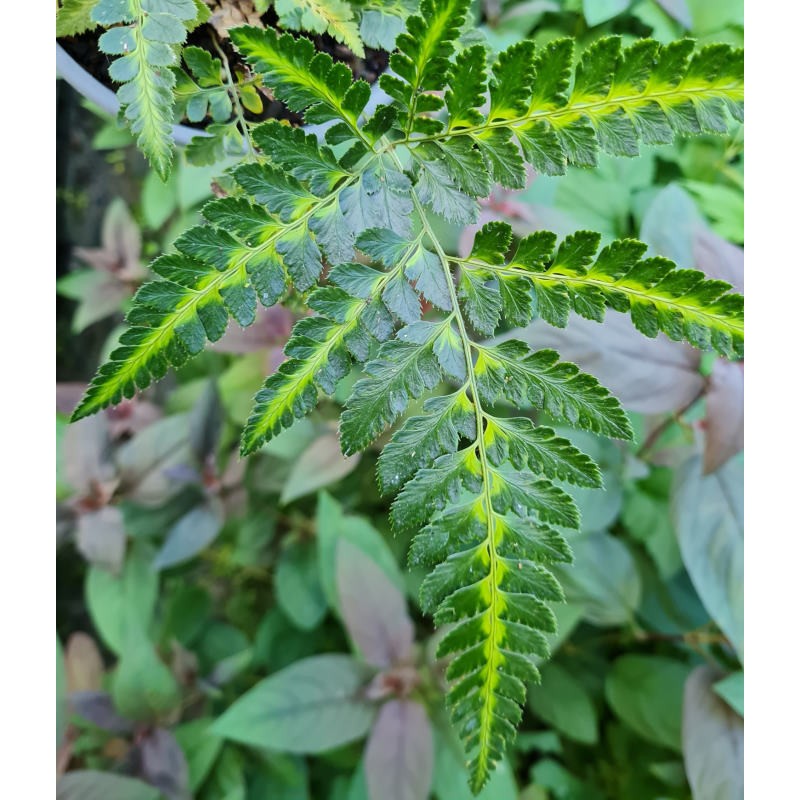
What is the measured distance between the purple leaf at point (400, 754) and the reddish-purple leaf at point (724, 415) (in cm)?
32

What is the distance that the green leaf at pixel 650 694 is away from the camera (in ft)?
1.87

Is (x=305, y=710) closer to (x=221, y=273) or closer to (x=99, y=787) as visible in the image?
(x=99, y=787)

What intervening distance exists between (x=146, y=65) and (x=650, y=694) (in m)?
0.61

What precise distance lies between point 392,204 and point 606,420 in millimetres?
139

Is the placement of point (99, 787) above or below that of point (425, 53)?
below

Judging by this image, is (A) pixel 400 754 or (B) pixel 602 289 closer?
(B) pixel 602 289

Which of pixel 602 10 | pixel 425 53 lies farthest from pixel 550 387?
pixel 602 10

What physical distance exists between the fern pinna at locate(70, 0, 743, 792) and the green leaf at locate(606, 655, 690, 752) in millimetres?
365

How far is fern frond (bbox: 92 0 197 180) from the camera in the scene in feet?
0.93

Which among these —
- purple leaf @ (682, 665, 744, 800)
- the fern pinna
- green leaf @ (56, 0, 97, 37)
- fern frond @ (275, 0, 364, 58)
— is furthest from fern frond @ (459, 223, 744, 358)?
purple leaf @ (682, 665, 744, 800)

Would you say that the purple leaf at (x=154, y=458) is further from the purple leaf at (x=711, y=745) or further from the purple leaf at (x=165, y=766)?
the purple leaf at (x=711, y=745)

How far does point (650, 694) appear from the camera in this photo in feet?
1.91

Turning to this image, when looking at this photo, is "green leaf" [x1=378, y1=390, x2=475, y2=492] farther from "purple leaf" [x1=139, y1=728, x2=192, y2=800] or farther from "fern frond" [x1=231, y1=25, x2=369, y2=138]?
"purple leaf" [x1=139, y1=728, x2=192, y2=800]

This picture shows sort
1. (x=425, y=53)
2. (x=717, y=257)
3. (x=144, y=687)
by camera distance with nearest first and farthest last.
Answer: (x=425, y=53)
(x=717, y=257)
(x=144, y=687)
